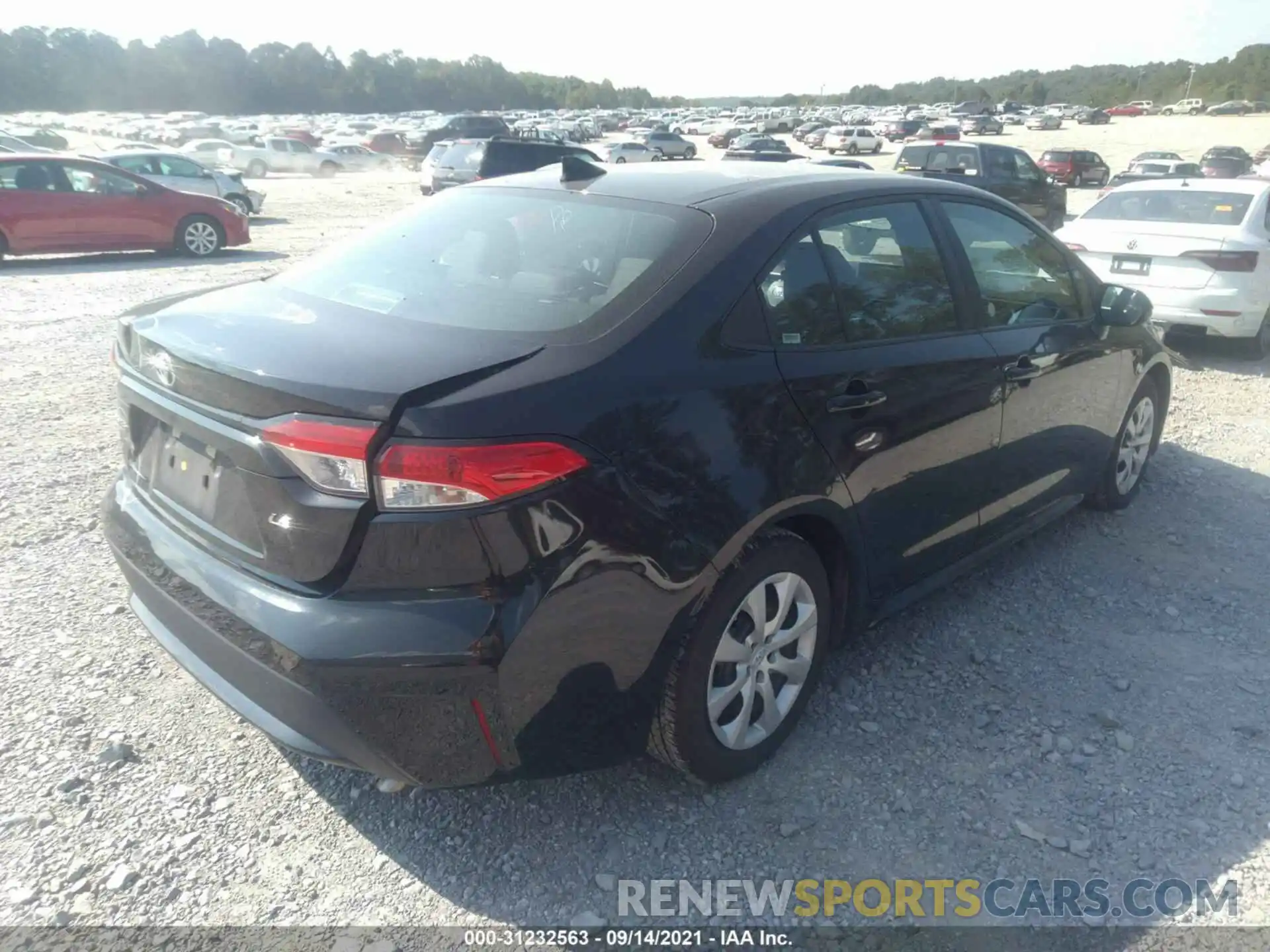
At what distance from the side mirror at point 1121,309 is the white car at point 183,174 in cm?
1797

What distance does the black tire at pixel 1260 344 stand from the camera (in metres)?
8.45

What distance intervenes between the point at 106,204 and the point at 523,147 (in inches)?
308

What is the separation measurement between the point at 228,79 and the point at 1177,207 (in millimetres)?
109935

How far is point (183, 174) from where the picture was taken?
64.0ft

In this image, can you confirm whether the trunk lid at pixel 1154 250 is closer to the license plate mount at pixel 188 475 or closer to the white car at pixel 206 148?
the license plate mount at pixel 188 475

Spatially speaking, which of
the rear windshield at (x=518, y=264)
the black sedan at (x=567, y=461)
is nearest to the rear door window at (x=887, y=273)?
the black sedan at (x=567, y=461)

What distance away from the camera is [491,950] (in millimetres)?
2330

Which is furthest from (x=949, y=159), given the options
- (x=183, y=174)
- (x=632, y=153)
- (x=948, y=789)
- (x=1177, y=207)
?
(x=632, y=153)

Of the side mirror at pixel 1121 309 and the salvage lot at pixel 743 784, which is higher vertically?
the side mirror at pixel 1121 309

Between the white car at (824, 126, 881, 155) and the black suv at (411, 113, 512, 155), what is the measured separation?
695 inches

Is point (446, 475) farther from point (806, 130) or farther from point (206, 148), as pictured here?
point (806, 130)

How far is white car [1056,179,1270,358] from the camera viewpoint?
26.2ft

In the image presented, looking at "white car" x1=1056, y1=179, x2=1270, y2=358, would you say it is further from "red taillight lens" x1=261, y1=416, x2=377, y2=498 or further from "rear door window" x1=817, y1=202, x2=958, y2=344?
"red taillight lens" x1=261, y1=416, x2=377, y2=498

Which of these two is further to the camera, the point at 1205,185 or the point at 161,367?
the point at 1205,185
